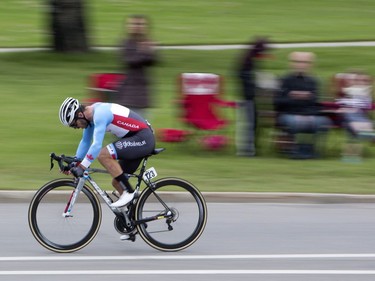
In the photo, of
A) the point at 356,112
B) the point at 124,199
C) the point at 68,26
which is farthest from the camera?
the point at 68,26

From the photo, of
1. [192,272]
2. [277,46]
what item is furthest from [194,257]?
[277,46]

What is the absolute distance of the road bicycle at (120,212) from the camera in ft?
29.8

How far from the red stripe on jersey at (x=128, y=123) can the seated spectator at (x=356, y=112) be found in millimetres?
5340

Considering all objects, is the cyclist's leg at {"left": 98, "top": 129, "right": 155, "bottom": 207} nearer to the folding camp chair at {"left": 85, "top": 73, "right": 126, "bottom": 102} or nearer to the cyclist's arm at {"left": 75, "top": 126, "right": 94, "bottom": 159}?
the cyclist's arm at {"left": 75, "top": 126, "right": 94, "bottom": 159}

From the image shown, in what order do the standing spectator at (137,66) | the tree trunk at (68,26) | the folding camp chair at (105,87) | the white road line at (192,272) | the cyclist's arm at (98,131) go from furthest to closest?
the tree trunk at (68,26)
the folding camp chair at (105,87)
the standing spectator at (137,66)
the cyclist's arm at (98,131)
the white road line at (192,272)

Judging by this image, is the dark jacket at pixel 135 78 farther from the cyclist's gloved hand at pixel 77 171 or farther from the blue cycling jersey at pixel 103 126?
the cyclist's gloved hand at pixel 77 171

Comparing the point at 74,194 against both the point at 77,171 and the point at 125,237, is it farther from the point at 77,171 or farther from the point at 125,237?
the point at 125,237

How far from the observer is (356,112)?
550 inches

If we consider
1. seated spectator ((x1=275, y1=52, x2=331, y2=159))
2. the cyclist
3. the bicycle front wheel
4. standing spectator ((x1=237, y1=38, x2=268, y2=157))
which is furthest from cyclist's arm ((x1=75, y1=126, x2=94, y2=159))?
seated spectator ((x1=275, y1=52, x2=331, y2=159))

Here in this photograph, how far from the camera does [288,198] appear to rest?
1150 centimetres

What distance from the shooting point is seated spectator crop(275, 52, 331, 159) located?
44.3 ft

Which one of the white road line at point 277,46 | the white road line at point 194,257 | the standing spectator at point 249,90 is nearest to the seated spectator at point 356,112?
the standing spectator at point 249,90

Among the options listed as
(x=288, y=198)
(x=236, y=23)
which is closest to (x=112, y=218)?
(x=288, y=198)

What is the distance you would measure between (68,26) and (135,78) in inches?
328
